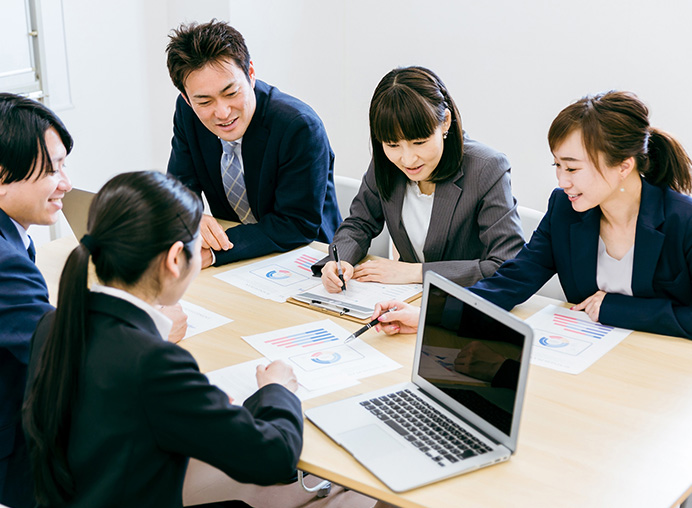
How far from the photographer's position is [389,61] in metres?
4.01

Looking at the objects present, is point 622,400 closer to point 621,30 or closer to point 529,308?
point 529,308

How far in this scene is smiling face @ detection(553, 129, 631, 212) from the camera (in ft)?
5.88

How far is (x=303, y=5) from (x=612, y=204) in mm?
2733

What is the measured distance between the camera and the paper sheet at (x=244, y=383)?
152cm

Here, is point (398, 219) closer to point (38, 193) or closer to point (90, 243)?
point (38, 193)

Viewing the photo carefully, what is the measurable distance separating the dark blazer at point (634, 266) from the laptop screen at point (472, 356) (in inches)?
21.0

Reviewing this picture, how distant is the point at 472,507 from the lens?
1197 mm

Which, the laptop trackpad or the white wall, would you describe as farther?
the white wall

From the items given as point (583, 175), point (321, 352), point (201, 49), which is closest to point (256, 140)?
point (201, 49)

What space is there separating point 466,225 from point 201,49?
95cm

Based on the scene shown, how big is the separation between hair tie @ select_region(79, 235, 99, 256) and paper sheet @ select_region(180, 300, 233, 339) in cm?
64

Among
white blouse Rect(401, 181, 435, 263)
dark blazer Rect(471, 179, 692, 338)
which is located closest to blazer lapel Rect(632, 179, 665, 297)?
dark blazer Rect(471, 179, 692, 338)

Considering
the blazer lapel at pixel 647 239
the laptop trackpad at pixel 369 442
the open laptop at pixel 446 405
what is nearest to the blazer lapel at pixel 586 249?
the blazer lapel at pixel 647 239

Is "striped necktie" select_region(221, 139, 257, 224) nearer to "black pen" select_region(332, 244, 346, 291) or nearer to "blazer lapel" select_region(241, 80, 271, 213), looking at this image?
"blazer lapel" select_region(241, 80, 271, 213)
